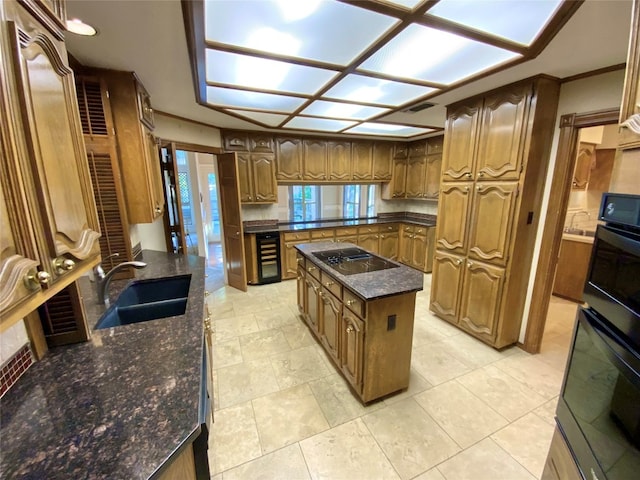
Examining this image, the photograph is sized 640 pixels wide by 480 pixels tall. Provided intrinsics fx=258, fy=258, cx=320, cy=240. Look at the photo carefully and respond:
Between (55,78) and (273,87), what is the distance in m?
1.52

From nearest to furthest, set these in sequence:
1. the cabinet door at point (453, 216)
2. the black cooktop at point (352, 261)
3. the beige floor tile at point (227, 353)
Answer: the black cooktop at point (352, 261) → the beige floor tile at point (227, 353) → the cabinet door at point (453, 216)

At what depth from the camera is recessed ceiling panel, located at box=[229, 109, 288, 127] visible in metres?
2.90

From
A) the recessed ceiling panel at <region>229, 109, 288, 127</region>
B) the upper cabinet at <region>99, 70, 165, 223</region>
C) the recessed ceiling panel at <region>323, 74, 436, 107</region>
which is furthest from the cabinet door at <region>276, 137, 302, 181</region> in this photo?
the upper cabinet at <region>99, 70, 165, 223</region>

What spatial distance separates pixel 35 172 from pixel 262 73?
1.57m

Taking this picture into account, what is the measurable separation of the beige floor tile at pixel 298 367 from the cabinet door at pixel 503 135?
2364 millimetres

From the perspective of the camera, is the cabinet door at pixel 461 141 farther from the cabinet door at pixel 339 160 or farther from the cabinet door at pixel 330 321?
the cabinet door at pixel 339 160

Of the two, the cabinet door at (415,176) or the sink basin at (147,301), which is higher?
the cabinet door at (415,176)

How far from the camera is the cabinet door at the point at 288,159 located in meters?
4.20

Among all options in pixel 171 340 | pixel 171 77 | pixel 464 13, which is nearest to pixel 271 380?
pixel 171 340

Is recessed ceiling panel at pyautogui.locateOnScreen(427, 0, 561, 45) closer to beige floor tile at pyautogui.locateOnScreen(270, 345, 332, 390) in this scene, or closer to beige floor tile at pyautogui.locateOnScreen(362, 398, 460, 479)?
beige floor tile at pyautogui.locateOnScreen(362, 398, 460, 479)

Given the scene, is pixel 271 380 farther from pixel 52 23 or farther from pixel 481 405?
pixel 52 23

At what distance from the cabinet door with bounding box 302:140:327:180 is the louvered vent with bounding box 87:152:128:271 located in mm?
2921

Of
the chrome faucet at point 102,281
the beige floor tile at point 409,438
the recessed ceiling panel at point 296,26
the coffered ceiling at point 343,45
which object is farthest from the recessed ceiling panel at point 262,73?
the beige floor tile at point 409,438

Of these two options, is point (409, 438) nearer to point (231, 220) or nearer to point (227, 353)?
point (227, 353)
